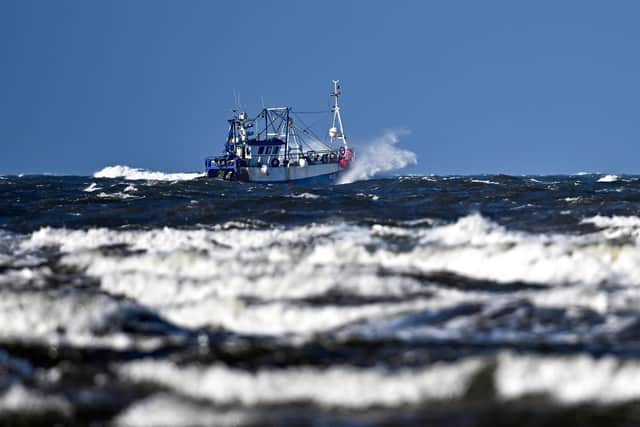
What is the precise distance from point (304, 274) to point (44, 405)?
492cm

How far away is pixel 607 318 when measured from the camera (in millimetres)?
8320

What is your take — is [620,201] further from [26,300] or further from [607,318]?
[26,300]

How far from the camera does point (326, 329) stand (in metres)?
8.09

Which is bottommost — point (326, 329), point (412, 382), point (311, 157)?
point (412, 382)

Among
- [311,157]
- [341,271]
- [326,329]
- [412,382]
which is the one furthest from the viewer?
[311,157]

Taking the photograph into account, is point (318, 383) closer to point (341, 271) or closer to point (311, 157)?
point (341, 271)

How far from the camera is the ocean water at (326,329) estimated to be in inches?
235

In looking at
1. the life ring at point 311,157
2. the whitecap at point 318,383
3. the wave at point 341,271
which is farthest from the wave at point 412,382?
the life ring at point 311,157

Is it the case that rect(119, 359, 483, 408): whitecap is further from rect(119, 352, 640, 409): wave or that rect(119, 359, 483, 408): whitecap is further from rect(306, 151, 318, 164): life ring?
rect(306, 151, 318, 164): life ring

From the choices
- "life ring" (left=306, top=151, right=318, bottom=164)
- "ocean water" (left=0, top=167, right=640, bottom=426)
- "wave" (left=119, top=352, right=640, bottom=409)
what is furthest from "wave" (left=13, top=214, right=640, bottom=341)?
"life ring" (left=306, top=151, right=318, bottom=164)

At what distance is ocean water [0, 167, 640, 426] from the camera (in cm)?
596

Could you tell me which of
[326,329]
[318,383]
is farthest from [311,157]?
[318,383]

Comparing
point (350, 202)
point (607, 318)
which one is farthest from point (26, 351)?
point (350, 202)

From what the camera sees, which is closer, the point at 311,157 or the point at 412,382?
the point at 412,382
